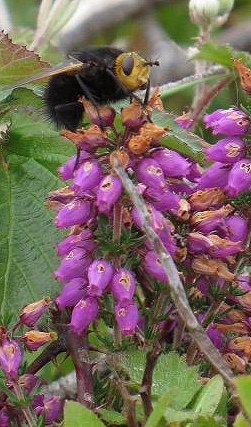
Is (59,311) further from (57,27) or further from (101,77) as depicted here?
(57,27)

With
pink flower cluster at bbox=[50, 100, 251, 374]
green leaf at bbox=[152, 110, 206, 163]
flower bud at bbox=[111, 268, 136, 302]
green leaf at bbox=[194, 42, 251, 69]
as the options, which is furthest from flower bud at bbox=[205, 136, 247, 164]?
green leaf at bbox=[194, 42, 251, 69]

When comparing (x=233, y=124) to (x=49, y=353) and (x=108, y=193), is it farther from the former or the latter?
(x=49, y=353)

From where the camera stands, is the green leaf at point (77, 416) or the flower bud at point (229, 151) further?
the flower bud at point (229, 151)

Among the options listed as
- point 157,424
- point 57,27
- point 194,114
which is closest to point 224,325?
point 157,424

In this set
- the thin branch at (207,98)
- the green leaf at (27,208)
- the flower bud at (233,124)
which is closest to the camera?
the flower bud at (233,124)

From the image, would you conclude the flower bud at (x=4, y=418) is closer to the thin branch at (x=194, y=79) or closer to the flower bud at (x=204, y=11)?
the thin branch at (x=194, y=79)

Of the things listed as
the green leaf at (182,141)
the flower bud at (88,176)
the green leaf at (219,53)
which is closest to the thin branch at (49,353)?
the flower bud at (88,176)

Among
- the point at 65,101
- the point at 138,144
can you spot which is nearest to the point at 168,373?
the point at 138,144
